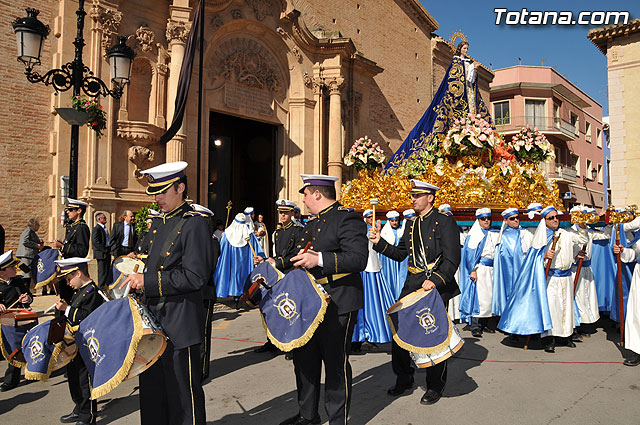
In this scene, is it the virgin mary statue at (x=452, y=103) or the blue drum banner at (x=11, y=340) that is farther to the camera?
the virgin mary statue at (x=452, y=103)

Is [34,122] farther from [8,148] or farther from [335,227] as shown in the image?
[335,227]

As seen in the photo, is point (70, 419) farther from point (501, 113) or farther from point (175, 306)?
point (501, 113)

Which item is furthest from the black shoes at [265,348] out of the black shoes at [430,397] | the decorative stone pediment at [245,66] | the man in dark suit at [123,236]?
the decorative stone pediment at [245,66]

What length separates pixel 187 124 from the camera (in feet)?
50.1

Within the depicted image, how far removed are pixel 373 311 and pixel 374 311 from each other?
0.01 m

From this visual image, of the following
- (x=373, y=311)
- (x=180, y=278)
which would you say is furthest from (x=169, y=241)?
(x=373, y=311)

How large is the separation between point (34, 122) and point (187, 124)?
409 centimetres

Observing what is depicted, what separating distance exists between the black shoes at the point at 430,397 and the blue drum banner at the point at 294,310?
5.89ft

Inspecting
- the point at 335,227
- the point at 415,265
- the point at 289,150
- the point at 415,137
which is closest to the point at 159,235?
the point at 335,227

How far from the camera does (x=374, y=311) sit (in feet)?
23.7

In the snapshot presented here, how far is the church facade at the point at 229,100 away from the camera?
13031mm

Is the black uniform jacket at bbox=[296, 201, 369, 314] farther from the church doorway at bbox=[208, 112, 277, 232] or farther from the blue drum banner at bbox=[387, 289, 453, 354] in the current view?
the church doorway at bbox=[208, 112, 277, 232]

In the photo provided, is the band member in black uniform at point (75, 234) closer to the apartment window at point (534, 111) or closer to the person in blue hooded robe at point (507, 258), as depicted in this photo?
the person in blue hooded robe at point (507, 258)

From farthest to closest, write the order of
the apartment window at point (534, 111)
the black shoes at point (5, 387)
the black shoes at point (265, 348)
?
the apartment window at point (534, 111), the black shoes at point (265, 348), the black shoes at point (5, 387)
